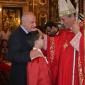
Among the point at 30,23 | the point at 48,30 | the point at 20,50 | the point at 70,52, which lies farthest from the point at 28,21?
the point at 48,30

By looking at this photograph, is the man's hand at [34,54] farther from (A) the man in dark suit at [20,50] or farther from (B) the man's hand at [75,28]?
(B) the man's hand at [75,28]

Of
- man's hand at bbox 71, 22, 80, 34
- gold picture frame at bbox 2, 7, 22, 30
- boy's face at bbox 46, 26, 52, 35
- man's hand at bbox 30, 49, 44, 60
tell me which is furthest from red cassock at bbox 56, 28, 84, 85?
gold picture frame at bbox 2, 7, 22, 30

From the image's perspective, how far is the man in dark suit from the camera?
3.70 m

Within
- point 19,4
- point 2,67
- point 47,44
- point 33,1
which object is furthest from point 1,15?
point 47,44

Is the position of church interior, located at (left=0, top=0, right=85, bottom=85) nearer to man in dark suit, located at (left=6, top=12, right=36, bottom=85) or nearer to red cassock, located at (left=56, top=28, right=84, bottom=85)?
red cassock, located at (left=56, top=28, right=84, bottom=85)

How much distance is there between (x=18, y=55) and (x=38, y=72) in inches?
10.1

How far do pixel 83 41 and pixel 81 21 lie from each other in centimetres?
20

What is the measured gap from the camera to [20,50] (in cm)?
374

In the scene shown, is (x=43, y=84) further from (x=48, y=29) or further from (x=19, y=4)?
(x=19, y=4)

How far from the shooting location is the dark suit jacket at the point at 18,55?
3.70 metres

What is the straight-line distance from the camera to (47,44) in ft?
13.9

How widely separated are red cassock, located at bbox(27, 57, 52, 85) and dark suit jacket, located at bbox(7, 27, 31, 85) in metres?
0.06

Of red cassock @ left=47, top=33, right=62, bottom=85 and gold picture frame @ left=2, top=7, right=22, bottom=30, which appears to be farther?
gold picture frame @ left=2, top=7, right=22, bottom=30

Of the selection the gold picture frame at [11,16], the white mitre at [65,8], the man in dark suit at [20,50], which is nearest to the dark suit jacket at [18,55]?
the man in dark suit at [20,50]
